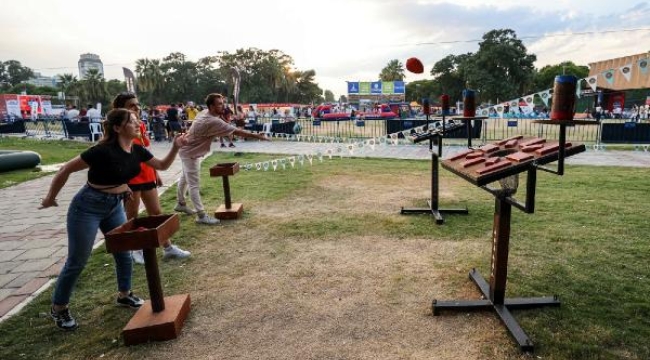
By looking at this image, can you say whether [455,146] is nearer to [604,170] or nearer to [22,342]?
[604,170]

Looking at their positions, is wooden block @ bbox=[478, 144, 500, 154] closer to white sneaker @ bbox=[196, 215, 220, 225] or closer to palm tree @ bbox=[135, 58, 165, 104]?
white sneaker @ bbox=[196, 215, 220, 225]

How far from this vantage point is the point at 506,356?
262cm

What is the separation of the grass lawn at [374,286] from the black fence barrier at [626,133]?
10.6 meters

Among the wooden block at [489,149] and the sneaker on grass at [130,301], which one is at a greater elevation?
the wooden block at [489,149]

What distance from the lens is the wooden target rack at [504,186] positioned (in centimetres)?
255

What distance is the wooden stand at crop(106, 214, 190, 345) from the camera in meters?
2.75

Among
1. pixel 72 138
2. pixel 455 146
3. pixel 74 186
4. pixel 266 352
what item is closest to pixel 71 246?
pixel 266 352

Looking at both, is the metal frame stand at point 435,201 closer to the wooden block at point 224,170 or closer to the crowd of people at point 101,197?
the wooden block at point 224,170

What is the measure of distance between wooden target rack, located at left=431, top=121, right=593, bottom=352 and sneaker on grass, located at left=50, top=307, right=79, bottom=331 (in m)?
2.87

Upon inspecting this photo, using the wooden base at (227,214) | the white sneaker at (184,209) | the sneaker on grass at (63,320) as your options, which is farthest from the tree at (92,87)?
the sneaker on grass at (63,320)

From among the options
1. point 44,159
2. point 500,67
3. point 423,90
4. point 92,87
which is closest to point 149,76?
point 92,87

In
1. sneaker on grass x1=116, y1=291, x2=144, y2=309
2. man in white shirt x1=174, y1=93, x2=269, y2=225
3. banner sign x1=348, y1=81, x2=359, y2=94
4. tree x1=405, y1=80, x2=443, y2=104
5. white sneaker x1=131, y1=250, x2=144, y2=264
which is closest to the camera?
sneaker on grass x1=116, y1=291, x2=144, y2=309

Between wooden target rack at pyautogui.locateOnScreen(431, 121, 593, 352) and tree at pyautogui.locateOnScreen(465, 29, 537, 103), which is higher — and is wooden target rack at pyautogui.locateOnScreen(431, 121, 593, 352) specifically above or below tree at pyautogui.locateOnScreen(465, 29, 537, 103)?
below

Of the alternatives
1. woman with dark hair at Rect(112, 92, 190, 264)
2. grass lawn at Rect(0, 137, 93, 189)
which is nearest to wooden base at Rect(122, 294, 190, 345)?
woman with dark hair at Rect(112, 92, 190, 264)
